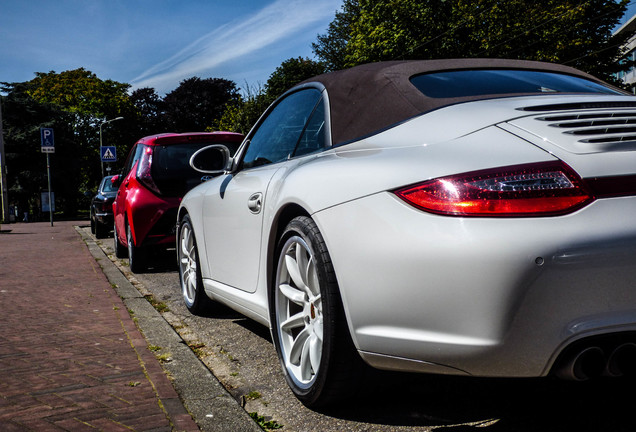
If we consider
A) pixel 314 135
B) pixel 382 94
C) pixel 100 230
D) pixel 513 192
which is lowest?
pixel 100 230

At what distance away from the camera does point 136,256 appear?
8281mm

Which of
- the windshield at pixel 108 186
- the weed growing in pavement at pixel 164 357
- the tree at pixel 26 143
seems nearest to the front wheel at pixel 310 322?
the weed growing in pavement at pixel 164 357

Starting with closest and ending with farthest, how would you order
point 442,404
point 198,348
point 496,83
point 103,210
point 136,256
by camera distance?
point 442,404 → point 496,83 → point 198,348 → point 136,256 → point 103,210

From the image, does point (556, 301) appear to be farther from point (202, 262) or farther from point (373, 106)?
point (202, 262)

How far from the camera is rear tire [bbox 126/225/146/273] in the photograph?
824 cm

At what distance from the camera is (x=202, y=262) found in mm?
4852

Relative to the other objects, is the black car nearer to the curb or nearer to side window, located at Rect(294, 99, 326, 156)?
the curb

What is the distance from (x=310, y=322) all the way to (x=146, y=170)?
5.58 m

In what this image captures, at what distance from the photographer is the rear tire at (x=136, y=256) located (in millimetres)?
8238

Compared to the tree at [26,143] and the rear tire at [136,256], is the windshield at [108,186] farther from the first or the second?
the tree at [26,143]

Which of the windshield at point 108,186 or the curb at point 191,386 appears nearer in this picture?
the curb at point 191,386

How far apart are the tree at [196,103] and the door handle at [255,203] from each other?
196ft

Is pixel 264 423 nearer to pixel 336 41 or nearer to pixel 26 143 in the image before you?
pixel 26 143

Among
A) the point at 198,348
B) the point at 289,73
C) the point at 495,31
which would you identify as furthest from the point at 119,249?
the point at 289,73
